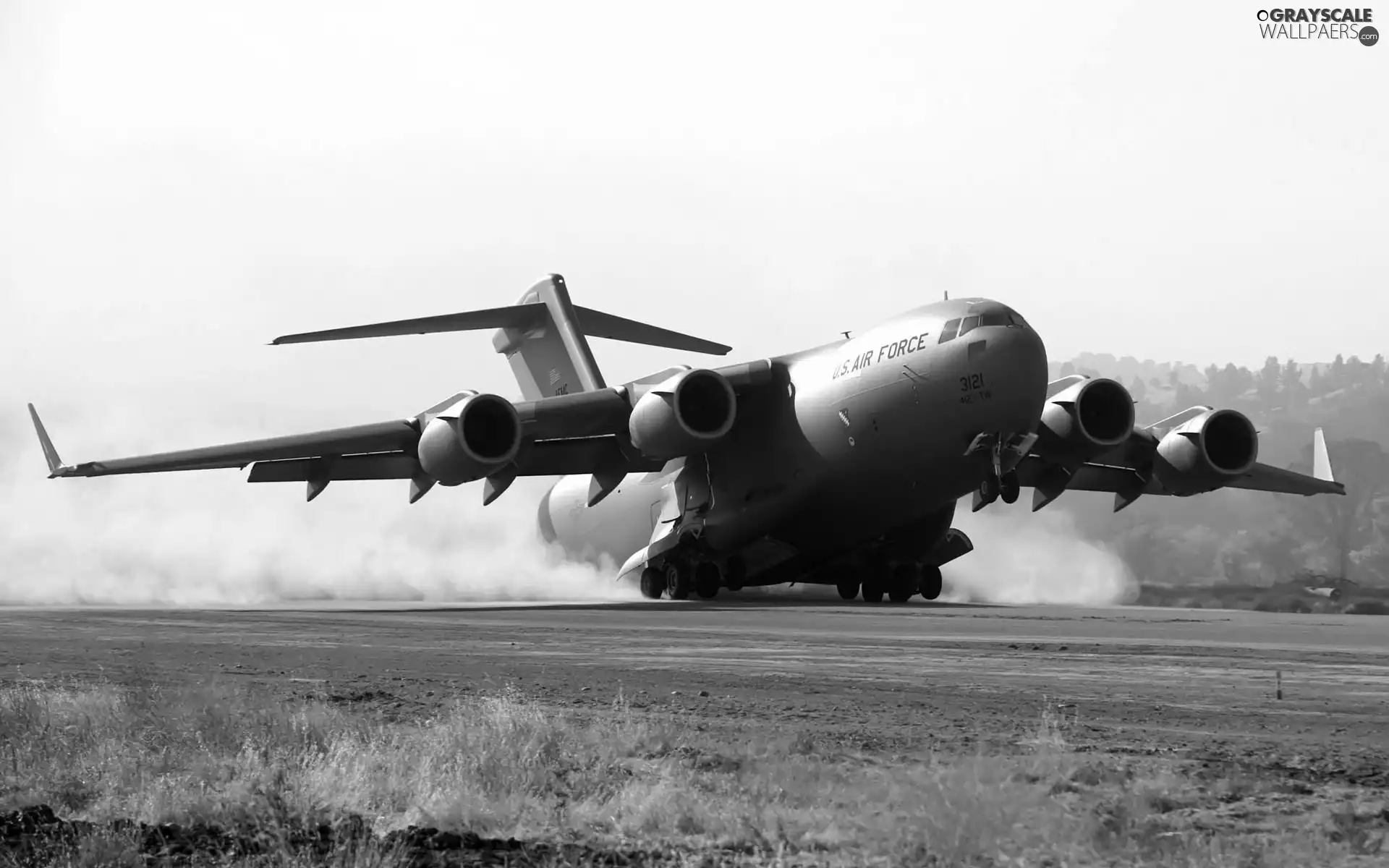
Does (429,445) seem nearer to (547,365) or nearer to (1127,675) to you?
(547,365)

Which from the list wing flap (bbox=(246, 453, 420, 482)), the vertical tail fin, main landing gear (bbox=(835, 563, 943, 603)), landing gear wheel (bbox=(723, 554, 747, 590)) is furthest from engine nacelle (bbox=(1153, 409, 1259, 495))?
wing flap (bbox=(246, 453, 420, 482))

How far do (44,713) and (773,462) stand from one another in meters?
19.4

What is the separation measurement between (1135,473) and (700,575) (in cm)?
954

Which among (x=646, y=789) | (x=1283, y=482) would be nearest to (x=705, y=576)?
(x=1283, y=482)

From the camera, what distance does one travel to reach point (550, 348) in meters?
34.2

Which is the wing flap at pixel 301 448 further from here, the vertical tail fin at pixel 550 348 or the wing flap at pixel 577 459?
the vertical tail fin at pixel 550 348

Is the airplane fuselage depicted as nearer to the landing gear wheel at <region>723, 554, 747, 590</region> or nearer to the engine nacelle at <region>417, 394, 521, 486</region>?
the landing gear wheel at <region>723, 554, 747, 590</region>

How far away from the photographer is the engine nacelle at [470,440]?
78.6 ft

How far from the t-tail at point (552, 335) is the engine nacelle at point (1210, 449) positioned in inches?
453

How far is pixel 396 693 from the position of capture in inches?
403

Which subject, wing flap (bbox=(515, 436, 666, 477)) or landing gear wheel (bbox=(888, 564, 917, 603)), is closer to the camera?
wing flap (bbox=(515, 436, 666, 477))

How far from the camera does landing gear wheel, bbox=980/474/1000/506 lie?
23406 mm

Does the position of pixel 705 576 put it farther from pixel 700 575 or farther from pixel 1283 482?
pixel 1283 482

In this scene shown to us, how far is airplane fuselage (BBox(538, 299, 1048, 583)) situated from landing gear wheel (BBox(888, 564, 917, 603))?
31.3 inches
